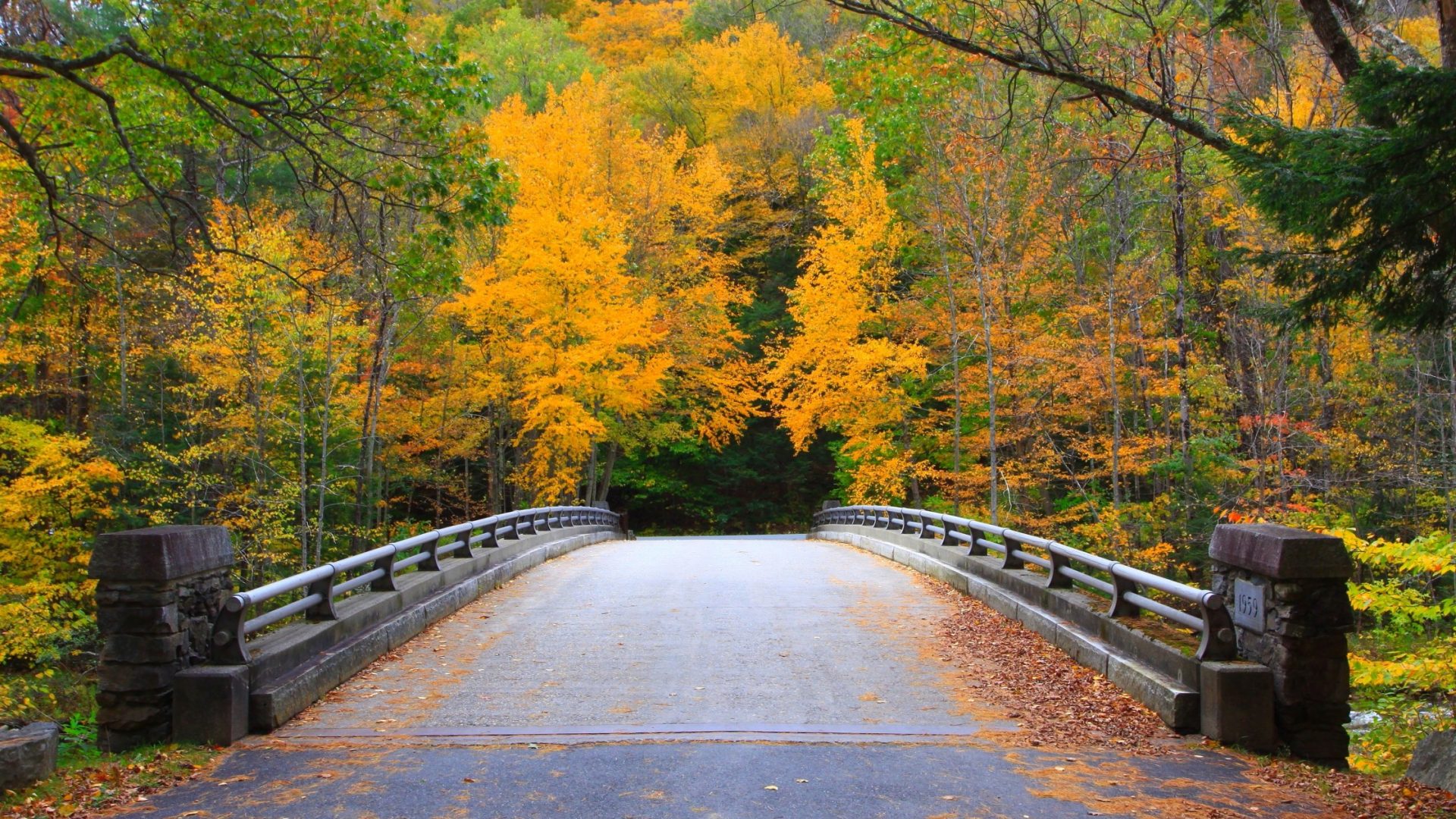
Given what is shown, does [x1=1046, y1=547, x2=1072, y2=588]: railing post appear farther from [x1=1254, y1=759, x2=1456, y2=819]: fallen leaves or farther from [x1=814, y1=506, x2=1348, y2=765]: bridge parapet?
[x1=1254, y1=759, x2=1456, y2=819]: fallen leaves

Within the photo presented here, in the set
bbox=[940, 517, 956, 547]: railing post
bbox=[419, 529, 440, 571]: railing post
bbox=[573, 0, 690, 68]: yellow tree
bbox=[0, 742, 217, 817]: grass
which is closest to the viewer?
bbox=[0, 742, 217, 817]: grass

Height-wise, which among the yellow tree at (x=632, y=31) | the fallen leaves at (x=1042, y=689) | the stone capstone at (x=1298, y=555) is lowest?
the fallen leaves at (x=1042, y=689)

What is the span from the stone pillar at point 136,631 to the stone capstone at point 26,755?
0.64 metres

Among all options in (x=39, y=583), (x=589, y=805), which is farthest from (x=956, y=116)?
(x=39, y=583)

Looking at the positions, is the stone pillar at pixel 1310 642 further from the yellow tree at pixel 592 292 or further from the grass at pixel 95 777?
the yellow tree at pixel 592 292

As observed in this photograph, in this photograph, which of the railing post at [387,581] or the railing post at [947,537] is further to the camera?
the railing post at [947,537]

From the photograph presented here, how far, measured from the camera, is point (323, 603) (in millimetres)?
7797

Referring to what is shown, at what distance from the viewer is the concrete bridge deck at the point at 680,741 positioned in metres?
4.90

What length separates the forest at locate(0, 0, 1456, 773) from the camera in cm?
773

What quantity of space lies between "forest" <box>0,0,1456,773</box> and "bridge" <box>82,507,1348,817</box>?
2.34 metres

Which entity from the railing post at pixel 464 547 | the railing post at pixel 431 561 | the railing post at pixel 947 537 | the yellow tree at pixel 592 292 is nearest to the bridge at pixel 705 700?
the railing post at pixel 431 561

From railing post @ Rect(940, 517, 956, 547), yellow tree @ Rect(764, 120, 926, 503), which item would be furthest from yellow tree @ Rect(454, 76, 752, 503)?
railing post @ Rect(940, 517, 956, 547)

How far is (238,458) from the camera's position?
21031 millimetres

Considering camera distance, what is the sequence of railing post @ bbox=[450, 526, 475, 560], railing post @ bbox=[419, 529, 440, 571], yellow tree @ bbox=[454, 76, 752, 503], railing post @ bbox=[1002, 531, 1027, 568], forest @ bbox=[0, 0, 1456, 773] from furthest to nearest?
1. yellow tree @ bbox=[454, 76, 752, 503]
2. railing post @ bbox=[450, 526, 475, 560]
3. railing post @ bbox=[1002, 531, 1027, 568]
4. railing post @ bbox=[419, 529, 440, 571]
5. forest @ bbox=[0, 0, 1456, 773]
